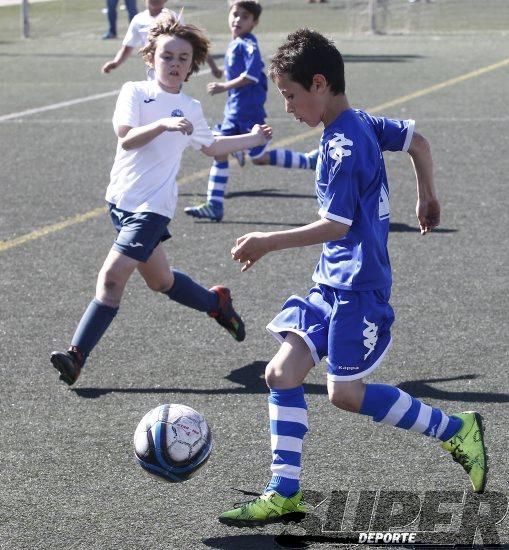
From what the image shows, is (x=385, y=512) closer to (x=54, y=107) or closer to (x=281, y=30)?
(x=54, y=107)

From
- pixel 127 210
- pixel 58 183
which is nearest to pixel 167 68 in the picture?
pixel 127 210

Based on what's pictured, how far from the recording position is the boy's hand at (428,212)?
546 centimetres

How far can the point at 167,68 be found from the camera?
276 inches

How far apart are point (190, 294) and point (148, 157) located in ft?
2.88

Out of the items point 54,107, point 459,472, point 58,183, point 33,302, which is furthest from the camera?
point 54,107

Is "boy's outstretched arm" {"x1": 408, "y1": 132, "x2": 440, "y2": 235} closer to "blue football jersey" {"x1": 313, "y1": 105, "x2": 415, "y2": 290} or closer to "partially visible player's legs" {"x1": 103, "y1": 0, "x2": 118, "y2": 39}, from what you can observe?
"blue football jersey" {"x1": 313, "y1": 105, "x2": 415, "y2": 290}

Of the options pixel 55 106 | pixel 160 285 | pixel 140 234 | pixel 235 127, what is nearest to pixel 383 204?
pixel 140 234

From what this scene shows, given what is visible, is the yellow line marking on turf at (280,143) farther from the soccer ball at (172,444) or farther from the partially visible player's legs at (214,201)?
the soccer ball at (172,444)

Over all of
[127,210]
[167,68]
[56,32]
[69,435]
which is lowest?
[56,32]

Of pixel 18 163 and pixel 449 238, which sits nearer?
pixel 449 238

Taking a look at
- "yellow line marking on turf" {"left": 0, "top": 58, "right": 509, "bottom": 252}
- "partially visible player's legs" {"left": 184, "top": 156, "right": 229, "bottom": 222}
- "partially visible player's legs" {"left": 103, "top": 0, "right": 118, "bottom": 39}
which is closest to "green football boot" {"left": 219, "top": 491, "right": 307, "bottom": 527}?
"yellow line marking on turf" {"left": 0, "top": 58, "right": 509, "bottom": 252}

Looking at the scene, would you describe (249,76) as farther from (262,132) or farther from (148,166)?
(262,132)

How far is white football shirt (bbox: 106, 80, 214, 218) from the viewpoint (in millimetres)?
6949

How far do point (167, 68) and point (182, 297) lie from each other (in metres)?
1.32
